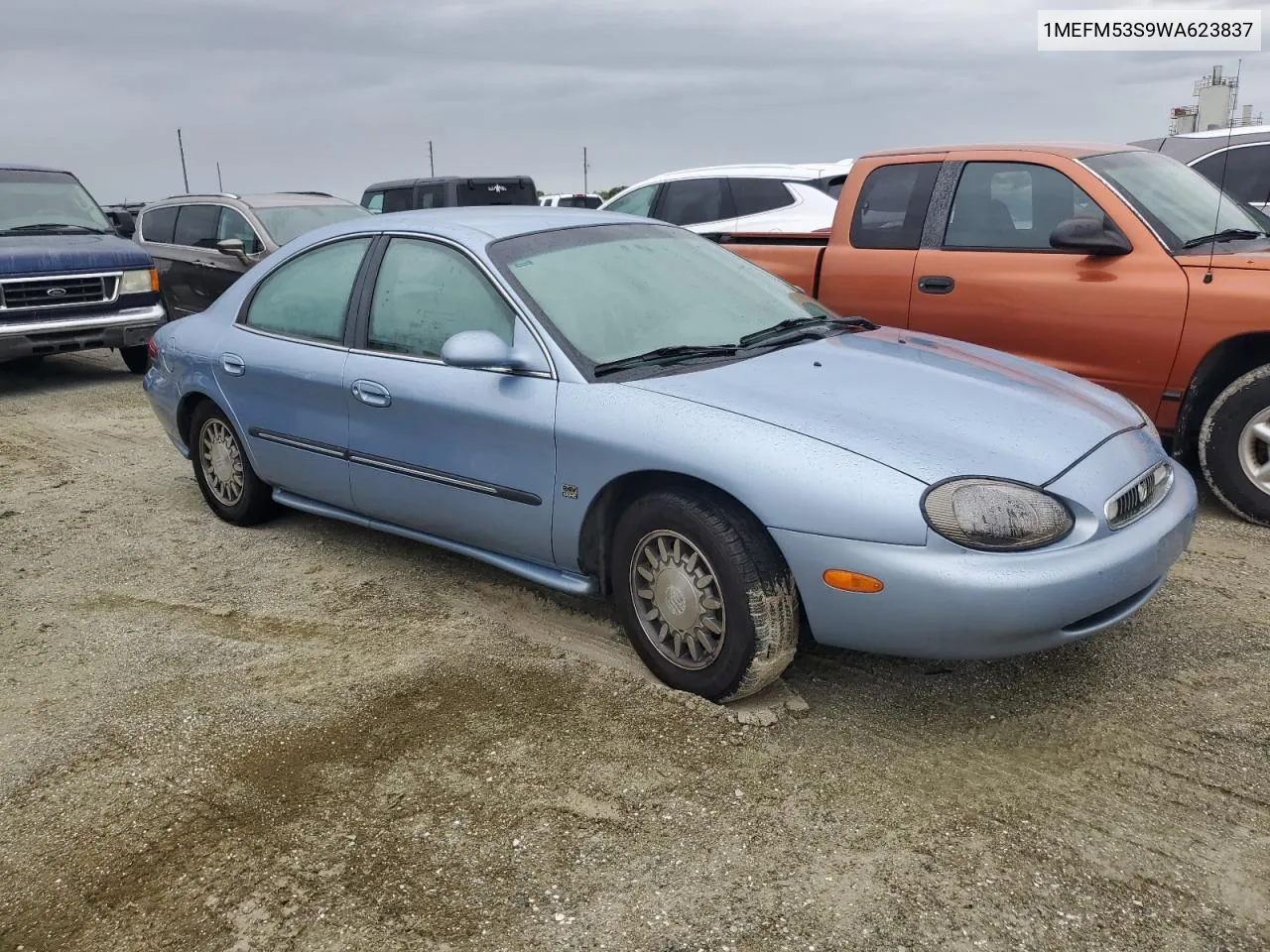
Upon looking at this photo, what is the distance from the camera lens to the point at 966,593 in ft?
9.50

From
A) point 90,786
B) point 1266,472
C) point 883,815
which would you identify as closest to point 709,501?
point 883,815

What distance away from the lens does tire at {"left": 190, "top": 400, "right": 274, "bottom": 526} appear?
5164 millimetres

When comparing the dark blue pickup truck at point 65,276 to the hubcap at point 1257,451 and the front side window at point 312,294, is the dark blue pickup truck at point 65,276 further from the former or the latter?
the hubcap at point 1257,451

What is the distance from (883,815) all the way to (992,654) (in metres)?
0.56

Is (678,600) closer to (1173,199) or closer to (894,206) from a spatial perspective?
(894,206)

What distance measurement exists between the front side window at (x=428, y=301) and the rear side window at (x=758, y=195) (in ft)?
19.9

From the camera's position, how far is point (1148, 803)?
2.85 meters

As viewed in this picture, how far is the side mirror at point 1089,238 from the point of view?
5.19 m

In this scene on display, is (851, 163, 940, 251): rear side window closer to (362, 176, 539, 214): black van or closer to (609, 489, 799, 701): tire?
(609, 489, 799, 701): tire

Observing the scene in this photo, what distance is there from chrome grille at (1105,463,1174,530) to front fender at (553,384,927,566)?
0.66m

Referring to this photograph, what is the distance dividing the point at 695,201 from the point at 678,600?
7.16m

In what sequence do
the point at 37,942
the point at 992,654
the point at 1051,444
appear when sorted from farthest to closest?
the point at 1051,444, the point at 992,654, the point at 37,942

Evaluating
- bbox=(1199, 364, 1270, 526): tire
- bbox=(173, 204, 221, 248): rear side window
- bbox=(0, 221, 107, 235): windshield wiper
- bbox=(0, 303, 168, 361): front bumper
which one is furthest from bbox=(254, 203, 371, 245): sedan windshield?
bbox=(1199, 364, 1270, 526): tire

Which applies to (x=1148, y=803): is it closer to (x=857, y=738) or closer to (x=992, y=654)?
(x=992, y=654)
